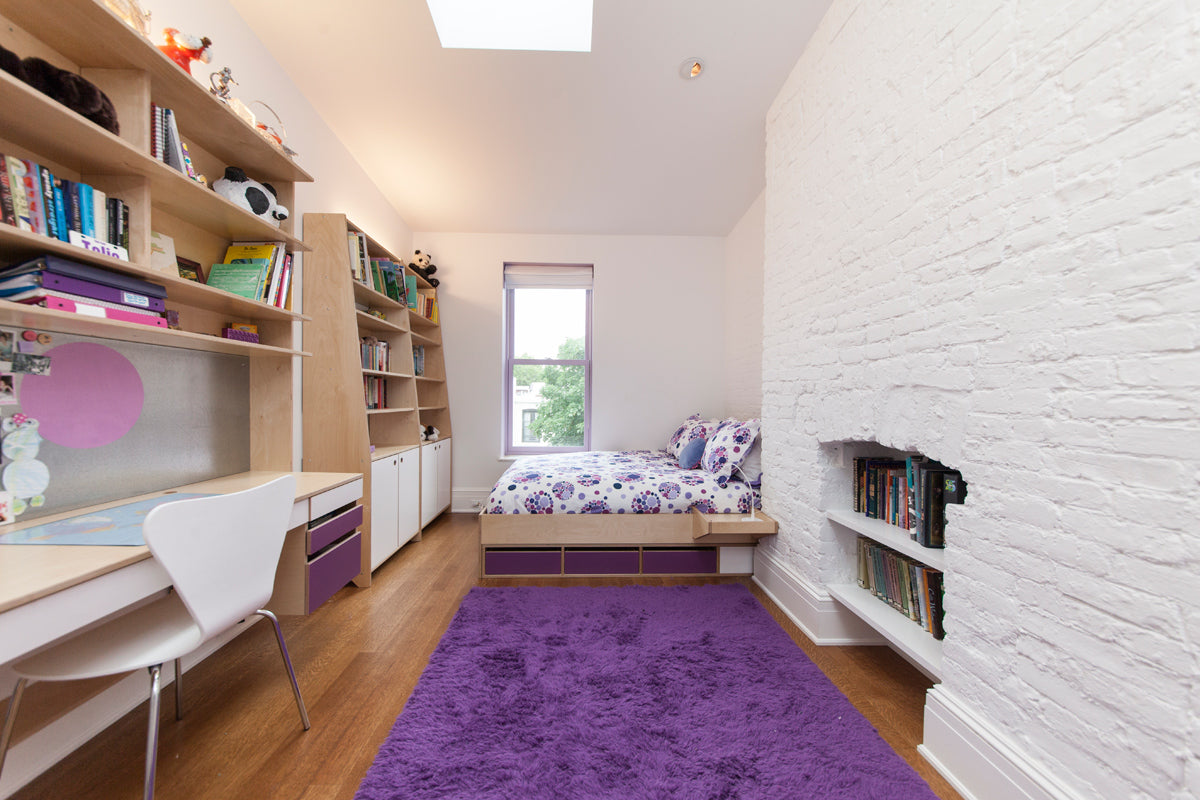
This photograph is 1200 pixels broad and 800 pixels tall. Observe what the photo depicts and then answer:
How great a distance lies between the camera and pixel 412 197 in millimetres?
3473

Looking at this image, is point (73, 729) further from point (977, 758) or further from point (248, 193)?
point (977, 758)

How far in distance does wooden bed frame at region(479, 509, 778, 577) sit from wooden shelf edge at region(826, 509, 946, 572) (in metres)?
0.73

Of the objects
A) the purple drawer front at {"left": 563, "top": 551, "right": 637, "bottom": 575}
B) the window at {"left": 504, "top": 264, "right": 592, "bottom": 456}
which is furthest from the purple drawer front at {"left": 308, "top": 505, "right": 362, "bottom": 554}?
the window at {"left": 504, "top": 264, "right": 592, "bottom": 456}

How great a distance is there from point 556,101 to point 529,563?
2653 mm

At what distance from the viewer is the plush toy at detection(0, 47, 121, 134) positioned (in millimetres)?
1008

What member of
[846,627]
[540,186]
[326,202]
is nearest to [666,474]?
[846,627]

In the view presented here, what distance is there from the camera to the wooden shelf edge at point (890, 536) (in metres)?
1.36

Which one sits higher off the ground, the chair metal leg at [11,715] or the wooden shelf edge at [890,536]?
the wooden shelf edge at [890,536]

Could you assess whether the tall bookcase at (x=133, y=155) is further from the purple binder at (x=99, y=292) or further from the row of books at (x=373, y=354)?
the row of books at (x=373, y=354)

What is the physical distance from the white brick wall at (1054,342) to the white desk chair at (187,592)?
1.95m

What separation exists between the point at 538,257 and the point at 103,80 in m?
3.09

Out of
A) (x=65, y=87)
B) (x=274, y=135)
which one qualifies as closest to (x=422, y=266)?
(x=274, y=135)

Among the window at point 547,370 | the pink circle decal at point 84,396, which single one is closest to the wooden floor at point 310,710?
the pink circle decal at point 84,396

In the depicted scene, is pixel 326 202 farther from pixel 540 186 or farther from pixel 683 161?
pixel 683 161
